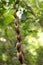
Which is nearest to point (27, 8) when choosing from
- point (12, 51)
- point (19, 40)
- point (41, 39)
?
point (19, 40)

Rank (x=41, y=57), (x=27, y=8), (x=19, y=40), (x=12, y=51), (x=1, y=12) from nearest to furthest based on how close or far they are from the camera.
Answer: (x=19, y=40)
(x=1, y=12)
(x=27, y=8)
(x=12, y=51)
(x=41, y=57)

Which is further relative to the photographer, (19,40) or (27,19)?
(27,19)

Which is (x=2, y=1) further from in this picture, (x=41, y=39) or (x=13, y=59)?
(x=13, y=59)

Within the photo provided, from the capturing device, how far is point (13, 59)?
3896mm

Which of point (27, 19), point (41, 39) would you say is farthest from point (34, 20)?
point (41, 39)

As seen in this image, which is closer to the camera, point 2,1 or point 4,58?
point 2,1

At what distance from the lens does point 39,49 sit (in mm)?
3982

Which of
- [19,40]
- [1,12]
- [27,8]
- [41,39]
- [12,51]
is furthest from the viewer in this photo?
[12,51]

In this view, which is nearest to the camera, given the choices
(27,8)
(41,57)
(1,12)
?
(1,12)

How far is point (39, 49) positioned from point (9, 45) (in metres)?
0.59

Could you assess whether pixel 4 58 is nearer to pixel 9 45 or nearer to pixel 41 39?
pixel 9 45

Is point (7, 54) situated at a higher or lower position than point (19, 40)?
lower

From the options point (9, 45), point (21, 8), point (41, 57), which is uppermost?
point (21, 8)

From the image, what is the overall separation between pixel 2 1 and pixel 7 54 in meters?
2.69
